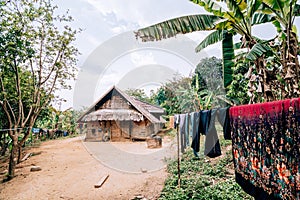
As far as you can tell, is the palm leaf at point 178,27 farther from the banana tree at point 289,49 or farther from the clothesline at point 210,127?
the clothesline at point 210,127

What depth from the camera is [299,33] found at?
4.91 metres

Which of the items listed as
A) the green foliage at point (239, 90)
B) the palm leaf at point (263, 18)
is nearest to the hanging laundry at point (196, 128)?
the palm leaf at point (263, 18)

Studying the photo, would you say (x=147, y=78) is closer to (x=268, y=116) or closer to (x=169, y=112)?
(x=169, y=112)

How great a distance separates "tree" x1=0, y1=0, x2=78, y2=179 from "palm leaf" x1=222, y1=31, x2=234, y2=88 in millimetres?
7209

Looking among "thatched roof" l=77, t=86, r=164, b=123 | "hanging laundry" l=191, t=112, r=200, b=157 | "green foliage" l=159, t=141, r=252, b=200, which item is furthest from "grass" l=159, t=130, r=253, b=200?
"thatched roof" l=77, t=86, r=164, b=123

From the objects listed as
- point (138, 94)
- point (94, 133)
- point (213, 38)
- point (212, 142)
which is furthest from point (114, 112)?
point (138, 94)

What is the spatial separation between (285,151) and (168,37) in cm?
314

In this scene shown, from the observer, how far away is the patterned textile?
1729 millimetres

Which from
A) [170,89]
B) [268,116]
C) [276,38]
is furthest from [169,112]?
[268,116]

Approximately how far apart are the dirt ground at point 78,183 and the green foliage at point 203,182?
1.48ft

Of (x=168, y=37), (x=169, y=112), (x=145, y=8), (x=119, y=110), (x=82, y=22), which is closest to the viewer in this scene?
(x=168, y=37)

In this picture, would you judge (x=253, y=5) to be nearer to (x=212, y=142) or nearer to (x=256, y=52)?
(x=256, y=52)

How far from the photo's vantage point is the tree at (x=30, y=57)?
7441 mm

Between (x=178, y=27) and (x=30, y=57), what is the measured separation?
6.56 metres
